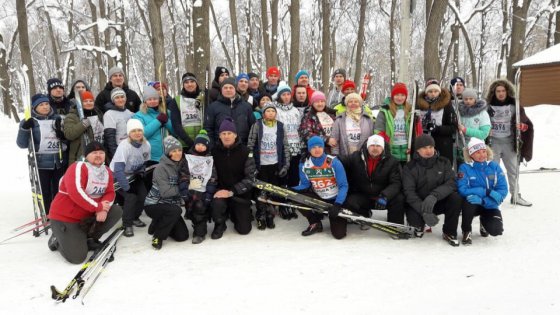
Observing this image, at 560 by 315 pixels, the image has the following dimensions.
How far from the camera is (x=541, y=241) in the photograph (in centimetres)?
429

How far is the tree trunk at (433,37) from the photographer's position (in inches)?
372

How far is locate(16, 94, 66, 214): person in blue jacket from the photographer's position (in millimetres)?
4939

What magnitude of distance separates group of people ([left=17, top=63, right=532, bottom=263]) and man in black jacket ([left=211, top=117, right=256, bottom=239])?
14 mm

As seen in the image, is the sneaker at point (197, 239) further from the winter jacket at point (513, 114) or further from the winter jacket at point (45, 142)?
the winter jacket at point (513, 114)

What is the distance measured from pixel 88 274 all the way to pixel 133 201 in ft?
4.65

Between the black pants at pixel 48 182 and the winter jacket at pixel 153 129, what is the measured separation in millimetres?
→ 1241

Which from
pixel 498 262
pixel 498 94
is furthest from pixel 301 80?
pixel 498 262

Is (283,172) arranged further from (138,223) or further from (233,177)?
(138,223)

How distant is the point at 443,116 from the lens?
5.27m

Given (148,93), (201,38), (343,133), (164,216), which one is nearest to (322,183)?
(343,133)

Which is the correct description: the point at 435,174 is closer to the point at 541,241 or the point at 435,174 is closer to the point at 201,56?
the point at 541,241

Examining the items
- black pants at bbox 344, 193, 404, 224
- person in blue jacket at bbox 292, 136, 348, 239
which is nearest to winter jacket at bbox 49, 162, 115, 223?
person in blue jacket at bbox 292, 136, 348, 239

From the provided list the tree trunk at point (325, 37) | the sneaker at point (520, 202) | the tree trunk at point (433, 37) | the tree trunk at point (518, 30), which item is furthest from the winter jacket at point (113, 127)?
the tree trunk at point (518, 30)

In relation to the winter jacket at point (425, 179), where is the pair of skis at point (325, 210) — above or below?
below
